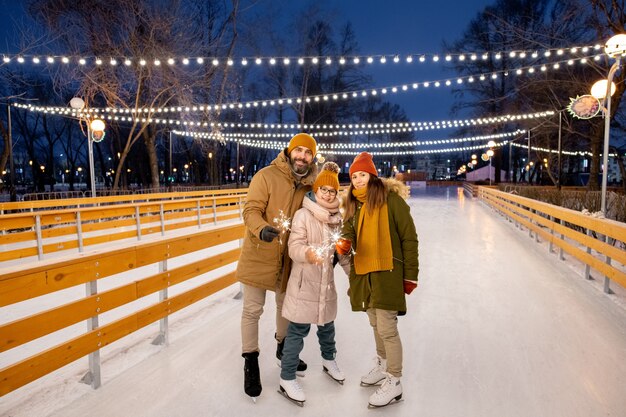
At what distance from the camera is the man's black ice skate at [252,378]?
262cm

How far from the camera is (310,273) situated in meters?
2.61

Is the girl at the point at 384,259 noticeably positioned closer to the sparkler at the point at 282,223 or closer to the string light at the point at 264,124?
the sparkler at the point at 282,223

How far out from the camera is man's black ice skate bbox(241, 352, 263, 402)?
2.62m

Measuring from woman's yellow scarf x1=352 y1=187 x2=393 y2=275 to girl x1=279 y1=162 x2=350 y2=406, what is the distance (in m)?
0.15

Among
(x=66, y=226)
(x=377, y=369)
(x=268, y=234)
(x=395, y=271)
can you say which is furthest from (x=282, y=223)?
(x=66, y=226)

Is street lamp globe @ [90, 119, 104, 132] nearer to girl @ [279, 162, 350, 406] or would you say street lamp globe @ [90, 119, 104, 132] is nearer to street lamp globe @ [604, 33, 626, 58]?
girl @ [279, 162, 350, 406]

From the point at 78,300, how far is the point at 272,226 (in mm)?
1321

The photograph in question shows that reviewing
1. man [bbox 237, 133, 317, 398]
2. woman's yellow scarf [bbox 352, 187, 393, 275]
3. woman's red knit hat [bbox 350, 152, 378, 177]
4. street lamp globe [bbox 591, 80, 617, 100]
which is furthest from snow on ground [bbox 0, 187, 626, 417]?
street lamp globe [bbox 591, 80, 617, 100]

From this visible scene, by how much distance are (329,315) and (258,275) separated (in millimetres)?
538

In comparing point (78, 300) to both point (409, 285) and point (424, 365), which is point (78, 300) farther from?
point (424, 365)

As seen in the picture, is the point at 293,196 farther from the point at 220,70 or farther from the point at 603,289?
the point at 220,70

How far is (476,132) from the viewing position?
36.5 metres

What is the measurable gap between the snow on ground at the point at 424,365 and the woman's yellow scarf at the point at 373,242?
86 cm

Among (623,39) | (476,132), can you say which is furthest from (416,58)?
(476,132)
